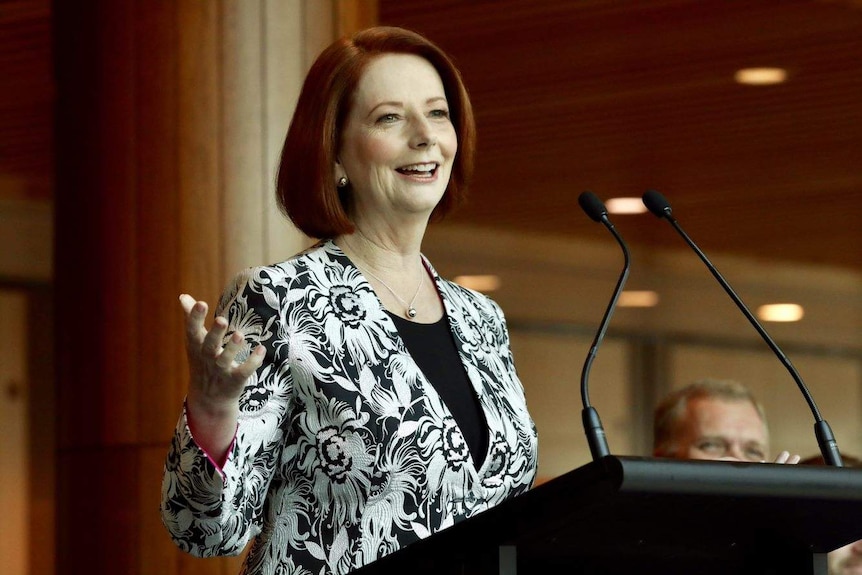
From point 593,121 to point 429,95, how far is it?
495cm

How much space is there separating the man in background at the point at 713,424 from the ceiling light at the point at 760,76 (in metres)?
3.02

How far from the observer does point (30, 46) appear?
6.07 meters

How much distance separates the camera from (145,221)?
3672 millimetres

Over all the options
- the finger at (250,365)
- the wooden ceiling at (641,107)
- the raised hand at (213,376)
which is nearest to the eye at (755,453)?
the raised hand at (213,376)

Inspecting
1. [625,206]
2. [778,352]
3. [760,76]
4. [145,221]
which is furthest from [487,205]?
[778,352]

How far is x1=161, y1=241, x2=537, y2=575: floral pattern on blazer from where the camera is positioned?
2.00 m

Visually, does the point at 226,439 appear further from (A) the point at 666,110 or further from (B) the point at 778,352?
(A) the point at 666,110

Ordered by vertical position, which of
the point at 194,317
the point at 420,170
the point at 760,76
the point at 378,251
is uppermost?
the point at 760,76

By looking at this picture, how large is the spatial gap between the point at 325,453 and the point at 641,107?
16.9 ft

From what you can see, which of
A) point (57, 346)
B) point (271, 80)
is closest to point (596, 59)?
point (271, 80)

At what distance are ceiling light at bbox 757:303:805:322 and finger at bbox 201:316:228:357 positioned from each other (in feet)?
32.9

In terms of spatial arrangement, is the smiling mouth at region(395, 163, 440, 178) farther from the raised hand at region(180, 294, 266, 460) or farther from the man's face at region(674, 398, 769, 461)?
the man's face at region(674, 398, 769, 461)

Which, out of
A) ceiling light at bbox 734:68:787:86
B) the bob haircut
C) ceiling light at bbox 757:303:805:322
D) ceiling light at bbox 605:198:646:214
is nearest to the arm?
the bob haircut

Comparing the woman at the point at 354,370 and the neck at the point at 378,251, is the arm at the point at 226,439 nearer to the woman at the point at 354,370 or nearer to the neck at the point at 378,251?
the woman at the point at 354,370
